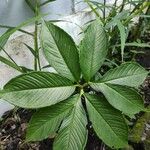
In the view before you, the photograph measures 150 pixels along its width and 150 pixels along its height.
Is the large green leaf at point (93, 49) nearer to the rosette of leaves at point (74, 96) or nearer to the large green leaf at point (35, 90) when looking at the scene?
the rosette of leaves at point (74, 96)

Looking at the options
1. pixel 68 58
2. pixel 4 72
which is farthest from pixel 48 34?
pixel 4 72

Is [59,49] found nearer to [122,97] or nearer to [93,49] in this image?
[93,49]

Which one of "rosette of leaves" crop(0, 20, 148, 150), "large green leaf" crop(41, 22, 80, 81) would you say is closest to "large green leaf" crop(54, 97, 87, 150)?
"rosette of leaves" crop(0, 20, 148, 150)

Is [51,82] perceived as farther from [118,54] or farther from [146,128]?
[118,54]

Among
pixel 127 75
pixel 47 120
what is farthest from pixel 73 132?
pixel 127 75

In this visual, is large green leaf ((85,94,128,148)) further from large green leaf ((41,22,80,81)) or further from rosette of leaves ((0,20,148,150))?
large green leaf ((41,22,80,81))

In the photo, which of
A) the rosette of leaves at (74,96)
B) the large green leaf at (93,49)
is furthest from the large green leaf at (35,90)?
the large green leaf at (93,49)

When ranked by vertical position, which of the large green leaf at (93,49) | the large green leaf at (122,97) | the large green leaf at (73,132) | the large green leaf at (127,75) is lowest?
the large green leaf at (73,132)
